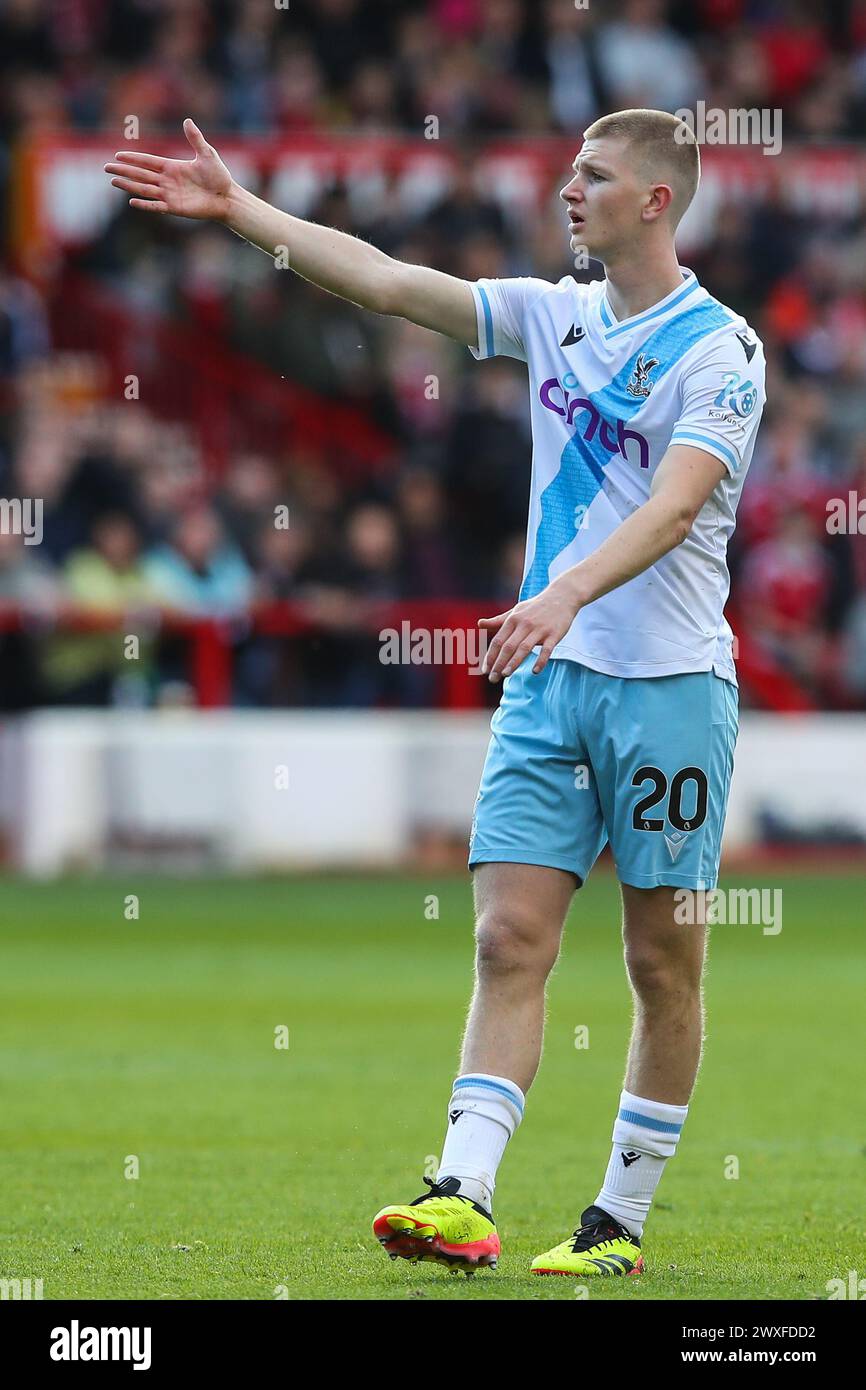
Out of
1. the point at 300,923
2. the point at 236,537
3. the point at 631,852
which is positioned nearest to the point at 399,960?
the point at 300,923

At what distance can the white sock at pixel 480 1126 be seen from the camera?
508 centimetres

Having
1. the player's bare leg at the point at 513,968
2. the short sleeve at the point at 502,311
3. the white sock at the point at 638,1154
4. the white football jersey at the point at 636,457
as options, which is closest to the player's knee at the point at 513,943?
the player's bare leg at the point at 513,968

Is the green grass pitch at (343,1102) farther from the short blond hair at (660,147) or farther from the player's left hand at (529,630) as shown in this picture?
the short blond hair at (660,147)

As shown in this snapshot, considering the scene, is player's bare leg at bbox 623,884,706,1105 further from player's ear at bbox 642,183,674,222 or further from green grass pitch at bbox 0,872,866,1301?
player's ear at bbox 642,183,674,222

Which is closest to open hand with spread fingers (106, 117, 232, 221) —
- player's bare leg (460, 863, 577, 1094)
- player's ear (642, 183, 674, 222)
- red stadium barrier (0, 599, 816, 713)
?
player's ear (642, 183, 674, 222)

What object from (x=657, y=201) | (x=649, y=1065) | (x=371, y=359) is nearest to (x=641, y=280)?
(x=657, y=201)

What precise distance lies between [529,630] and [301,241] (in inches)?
47.4

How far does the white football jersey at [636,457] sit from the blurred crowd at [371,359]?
9.77 meters

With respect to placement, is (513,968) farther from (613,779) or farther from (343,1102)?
(343,1102)

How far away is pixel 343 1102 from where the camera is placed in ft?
26.5

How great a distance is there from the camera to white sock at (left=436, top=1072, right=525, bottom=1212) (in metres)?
5.08

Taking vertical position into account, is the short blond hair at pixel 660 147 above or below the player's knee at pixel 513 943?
above
